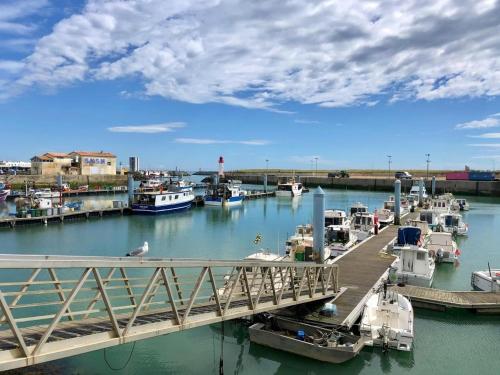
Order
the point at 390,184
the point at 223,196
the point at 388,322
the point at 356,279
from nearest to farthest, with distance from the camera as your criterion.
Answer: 1. the point at 388,322
2. the point at 356,279
3. the point at 223,196
4. the point at 390,184

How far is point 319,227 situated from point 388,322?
18.1ft

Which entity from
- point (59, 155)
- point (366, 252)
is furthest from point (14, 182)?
point (366, 252)

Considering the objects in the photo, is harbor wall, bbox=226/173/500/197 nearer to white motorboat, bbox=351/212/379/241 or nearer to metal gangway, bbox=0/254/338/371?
white motorboat, bbox=351/212/379/241

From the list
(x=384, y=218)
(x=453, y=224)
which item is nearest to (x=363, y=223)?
(x=384, y=218)

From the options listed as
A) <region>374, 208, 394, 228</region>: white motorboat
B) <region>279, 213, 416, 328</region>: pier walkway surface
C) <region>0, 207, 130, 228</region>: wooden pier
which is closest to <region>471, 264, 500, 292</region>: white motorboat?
<region>279, 213, 416, 328</region>: pier walkway surface

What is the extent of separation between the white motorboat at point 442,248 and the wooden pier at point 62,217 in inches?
1720

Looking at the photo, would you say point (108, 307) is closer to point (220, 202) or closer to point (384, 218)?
point (384, 218)

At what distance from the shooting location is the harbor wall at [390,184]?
10875 centimetres

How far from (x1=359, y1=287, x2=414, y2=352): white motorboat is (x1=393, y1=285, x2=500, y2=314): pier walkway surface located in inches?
88.0

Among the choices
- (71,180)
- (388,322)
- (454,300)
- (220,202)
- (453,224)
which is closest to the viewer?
(388,322)

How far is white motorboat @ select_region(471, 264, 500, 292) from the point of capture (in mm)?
22078

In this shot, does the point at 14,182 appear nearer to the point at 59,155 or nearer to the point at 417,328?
the point at 59,155

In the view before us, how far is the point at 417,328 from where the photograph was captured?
18438mm

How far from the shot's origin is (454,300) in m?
20.2
